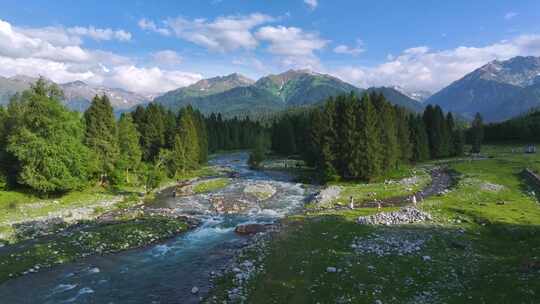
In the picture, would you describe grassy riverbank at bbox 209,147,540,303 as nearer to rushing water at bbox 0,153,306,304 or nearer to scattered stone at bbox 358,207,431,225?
scattered stone at bbox 358,207,431,225

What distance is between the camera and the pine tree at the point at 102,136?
193 feet

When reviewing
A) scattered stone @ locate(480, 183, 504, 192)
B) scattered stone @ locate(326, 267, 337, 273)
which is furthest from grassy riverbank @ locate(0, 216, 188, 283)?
scattered stone @ locate(480, 183, 504, 192)

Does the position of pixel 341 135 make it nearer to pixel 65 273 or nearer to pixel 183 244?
pixel 183 244

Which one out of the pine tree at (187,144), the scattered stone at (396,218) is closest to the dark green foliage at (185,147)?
the pine tree at (187,144)

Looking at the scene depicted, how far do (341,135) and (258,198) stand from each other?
2198cm

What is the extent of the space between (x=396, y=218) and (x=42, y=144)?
47.6 m

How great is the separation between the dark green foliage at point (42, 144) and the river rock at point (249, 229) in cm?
2919

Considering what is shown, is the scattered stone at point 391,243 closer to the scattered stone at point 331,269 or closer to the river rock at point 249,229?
the scattered stone at point 331,269

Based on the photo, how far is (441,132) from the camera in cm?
10344

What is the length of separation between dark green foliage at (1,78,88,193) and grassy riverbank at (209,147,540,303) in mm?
34379

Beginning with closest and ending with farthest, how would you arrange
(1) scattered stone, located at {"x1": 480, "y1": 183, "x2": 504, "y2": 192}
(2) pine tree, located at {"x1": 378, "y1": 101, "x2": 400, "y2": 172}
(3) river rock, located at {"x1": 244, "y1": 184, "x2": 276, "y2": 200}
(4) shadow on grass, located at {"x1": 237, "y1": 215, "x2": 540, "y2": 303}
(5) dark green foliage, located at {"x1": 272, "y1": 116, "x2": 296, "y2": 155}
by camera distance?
(4) shadow on grass, located at {"x1": 237, "y1": 215, "x2": 540, "y2": 303}
(1) scattered stone, located at {"x1": 480, "y1": 183, "x2": 504, "y2": 192}
(3) river rock, located at {"x1": 244, "y1": 184, "x2": 276, "y2": 200}
(2) pine tree, located at {"x1": 378, "y1": 101, "x2": 400, "y2": 172}
(5) dark green foliage, located at {"x1": 272, "y1": 116, "x2": 296, "y2": 155}

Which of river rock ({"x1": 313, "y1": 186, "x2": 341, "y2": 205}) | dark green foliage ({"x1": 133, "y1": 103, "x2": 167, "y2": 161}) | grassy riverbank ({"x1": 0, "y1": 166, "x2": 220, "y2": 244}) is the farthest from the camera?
dark green foliage ({"x1": 133, "y1": 103, "x2": 167, "y2": 161})

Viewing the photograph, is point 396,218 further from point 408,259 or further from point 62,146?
point 62,146

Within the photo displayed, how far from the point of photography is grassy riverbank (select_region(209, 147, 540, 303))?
61.9 feet
